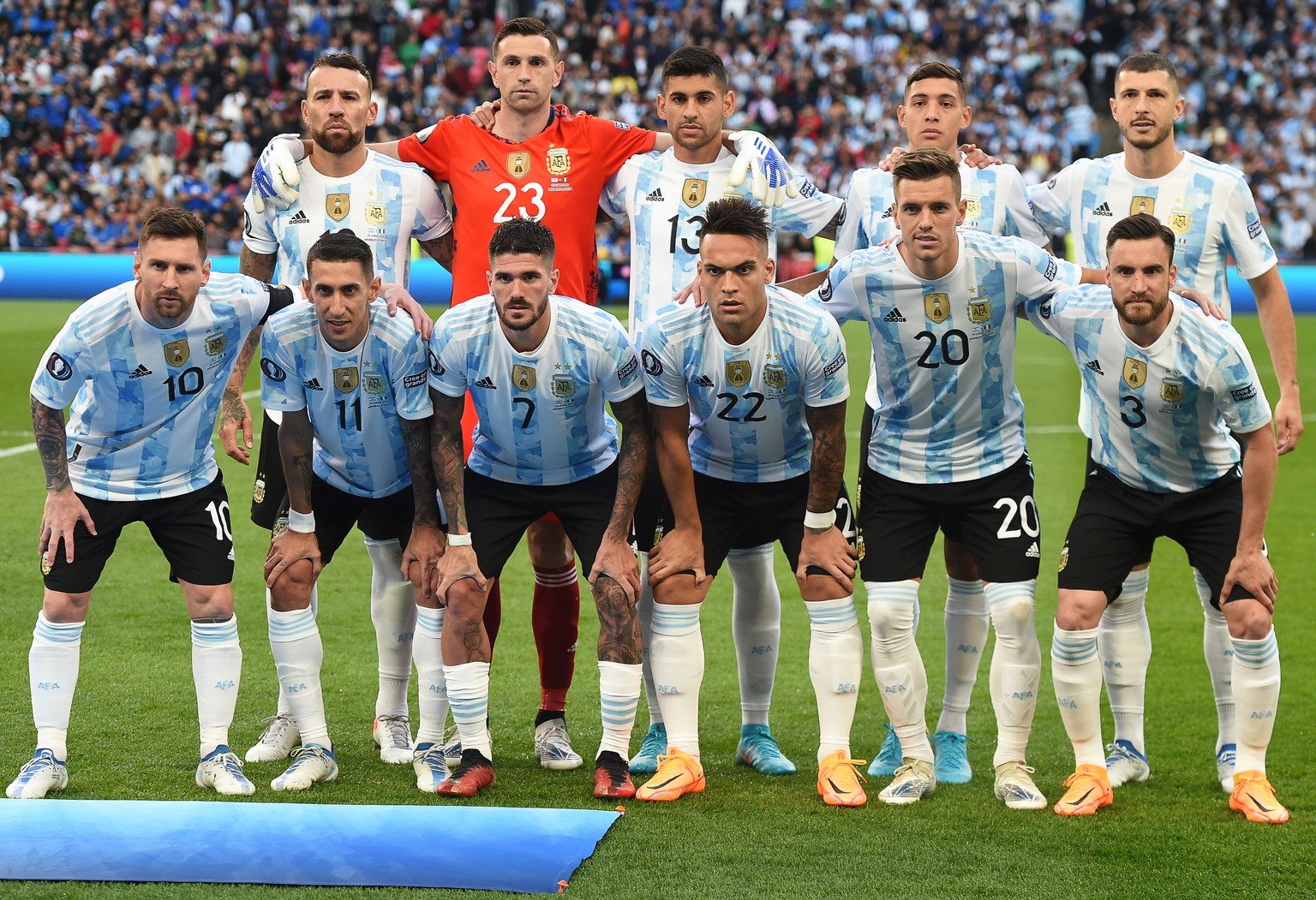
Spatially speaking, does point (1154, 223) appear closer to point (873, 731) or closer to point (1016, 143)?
point (873, 731)

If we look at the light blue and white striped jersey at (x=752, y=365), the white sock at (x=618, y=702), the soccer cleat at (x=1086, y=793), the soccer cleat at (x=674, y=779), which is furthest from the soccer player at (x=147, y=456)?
the soccer cleat at (x=1086, y=793)

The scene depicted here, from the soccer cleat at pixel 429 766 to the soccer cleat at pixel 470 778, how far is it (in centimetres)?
4

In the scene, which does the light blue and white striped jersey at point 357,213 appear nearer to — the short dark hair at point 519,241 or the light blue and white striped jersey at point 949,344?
the short dark hair at point 519,241

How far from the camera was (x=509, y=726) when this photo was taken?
639cm

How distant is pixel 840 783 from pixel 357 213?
9.67 ft

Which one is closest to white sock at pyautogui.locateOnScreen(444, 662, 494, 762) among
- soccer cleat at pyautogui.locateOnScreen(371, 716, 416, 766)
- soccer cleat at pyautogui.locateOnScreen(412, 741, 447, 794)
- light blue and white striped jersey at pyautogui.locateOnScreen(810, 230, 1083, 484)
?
soccer cleat at pyautogui.locateOnScreen(412, 741, 447, 794)

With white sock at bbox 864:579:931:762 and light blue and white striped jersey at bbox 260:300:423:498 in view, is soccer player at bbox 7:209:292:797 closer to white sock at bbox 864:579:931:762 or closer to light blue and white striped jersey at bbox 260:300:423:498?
light blue and white striped jersey at bbox 260:300:423:498

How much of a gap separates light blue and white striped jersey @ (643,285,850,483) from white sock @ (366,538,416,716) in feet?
4.46

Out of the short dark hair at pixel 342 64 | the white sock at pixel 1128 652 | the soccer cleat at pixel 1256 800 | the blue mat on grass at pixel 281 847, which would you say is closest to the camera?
the blue mat on grass at pixel 281 847

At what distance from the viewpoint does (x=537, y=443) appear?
5484 mm

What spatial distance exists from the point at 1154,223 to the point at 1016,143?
24078 millimetres

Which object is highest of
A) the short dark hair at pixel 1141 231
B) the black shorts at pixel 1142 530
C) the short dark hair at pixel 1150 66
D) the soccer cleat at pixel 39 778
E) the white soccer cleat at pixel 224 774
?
the short dark hair at pixel 1150 66

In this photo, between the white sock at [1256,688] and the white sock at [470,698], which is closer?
the white sock at [1256,688]

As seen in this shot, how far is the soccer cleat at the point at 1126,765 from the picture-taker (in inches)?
222
